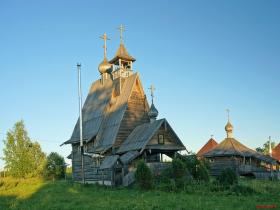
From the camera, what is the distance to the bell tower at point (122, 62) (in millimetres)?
36500

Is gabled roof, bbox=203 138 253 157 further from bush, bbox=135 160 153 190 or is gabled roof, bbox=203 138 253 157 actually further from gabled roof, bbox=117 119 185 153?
bush, bbox=135 160 153 190

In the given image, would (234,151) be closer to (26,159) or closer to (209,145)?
(209,145)

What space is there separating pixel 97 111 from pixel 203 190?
17.2 metres

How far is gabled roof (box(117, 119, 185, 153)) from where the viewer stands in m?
27.4

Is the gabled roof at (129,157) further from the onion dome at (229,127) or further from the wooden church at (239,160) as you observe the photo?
the onion dome at (229,127)

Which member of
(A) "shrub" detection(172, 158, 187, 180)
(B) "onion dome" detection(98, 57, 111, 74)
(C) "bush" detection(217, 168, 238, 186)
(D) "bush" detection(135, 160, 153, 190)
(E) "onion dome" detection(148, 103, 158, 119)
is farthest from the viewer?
(B) "onion dome" detection(98, 57, 111, 74)

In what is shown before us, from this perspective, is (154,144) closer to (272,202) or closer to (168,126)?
(168,126)

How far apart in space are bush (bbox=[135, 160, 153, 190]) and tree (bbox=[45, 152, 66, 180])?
2299 centimetres

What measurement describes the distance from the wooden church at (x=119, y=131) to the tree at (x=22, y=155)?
30.1 ft

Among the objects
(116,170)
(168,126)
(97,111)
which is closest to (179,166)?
(168,126)

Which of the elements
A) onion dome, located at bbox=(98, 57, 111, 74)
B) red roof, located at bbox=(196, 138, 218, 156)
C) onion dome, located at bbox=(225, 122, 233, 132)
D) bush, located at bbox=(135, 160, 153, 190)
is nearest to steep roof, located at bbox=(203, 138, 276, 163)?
onion dome, located at bbox=(225, 122, 233, 132)

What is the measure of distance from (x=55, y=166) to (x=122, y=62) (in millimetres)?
15897

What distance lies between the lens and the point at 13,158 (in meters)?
45.4

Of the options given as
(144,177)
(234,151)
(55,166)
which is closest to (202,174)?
(144,177)
